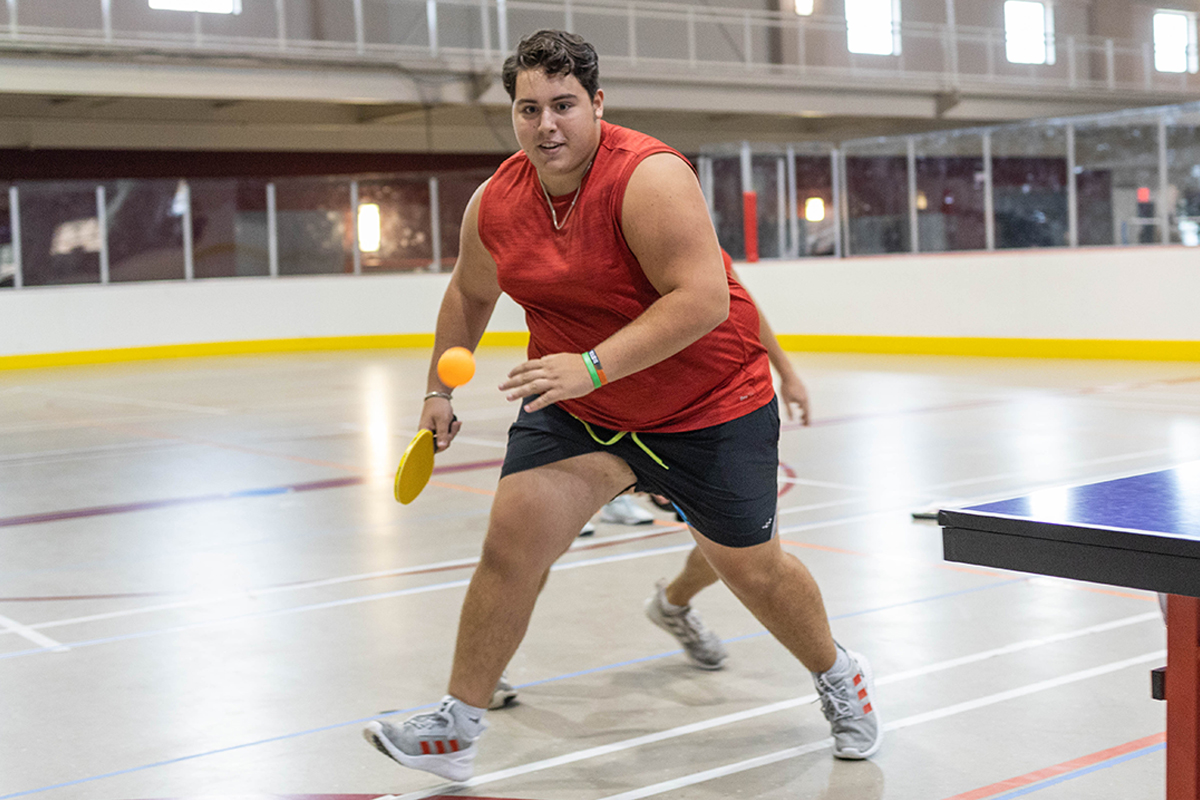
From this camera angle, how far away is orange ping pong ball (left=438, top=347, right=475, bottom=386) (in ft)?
9.82

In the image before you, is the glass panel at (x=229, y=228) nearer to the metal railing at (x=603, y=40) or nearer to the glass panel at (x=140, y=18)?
the metal railing at (x=603, y=40)

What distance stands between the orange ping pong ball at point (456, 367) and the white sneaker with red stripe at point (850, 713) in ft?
3.55

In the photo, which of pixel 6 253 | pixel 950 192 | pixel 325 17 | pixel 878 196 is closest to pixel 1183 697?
pixel 950 192

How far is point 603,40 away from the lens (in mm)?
22844

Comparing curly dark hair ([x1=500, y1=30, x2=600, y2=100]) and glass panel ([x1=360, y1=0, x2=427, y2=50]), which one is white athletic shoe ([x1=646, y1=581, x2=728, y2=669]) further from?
glass panel ([x1=360, y1=0, x2=427, y2=50])

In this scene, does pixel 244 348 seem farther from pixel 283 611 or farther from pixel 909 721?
pixel 909 721

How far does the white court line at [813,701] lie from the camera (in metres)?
3.12

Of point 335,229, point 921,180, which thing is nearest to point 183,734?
point 921,180

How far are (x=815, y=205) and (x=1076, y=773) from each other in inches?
580

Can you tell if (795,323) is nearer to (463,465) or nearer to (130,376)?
(130,376)

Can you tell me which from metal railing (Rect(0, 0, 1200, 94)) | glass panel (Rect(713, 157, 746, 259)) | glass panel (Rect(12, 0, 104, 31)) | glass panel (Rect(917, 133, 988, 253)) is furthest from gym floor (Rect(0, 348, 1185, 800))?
glass panel (Rect(12, 0, 104, 31))

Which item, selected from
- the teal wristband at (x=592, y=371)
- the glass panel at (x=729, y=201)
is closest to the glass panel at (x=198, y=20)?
the glass panel at (x=729, y=201)

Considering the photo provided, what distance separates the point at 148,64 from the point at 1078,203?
1138 cm

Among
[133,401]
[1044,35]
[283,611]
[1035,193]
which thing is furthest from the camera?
[1044,35]
